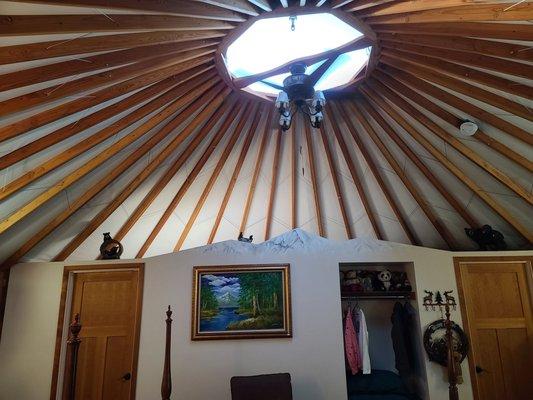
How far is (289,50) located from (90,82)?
202 centimetres

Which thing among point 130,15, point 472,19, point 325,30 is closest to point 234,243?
point 325,30

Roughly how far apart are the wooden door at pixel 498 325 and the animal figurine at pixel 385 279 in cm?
83

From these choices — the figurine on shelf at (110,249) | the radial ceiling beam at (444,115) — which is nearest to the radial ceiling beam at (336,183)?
the radial ceiling beam at (444,115)

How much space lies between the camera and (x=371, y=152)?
4.53m

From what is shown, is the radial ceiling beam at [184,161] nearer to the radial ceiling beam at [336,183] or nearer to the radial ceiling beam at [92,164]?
the radial ceiling beam at [92,164]

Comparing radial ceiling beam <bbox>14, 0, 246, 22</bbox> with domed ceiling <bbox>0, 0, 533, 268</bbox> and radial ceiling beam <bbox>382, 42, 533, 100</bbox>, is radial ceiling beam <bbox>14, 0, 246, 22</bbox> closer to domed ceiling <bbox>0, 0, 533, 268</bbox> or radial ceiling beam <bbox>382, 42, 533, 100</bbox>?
domed ceiling <bbox>0, 0, 533, 268</bbox>

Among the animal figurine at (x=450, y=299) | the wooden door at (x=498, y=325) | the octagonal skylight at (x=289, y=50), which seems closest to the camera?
the octagonal skylight at (x=289, y=50)

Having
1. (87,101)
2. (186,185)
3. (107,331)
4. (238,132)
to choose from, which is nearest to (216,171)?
(186,185)

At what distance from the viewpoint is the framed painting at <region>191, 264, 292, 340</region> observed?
15.2 ft

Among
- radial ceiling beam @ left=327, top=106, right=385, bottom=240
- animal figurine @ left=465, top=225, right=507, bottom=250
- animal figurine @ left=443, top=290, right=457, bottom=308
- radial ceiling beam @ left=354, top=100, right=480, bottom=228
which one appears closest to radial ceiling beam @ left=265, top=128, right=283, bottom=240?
radial ceiling beam @ left=327, top=106, right=385, bottom=240

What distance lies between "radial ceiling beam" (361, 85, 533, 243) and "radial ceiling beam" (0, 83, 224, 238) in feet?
4.96

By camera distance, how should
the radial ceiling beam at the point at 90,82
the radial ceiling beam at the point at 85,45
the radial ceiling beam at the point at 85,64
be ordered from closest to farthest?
the radial ceiling beam at the point at 85,45
the radial ceiling beam at the point at 85,64
the radial ceiling beam at the point at 90,82

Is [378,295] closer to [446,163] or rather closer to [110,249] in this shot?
[446,163]

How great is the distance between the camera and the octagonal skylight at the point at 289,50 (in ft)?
11.8
